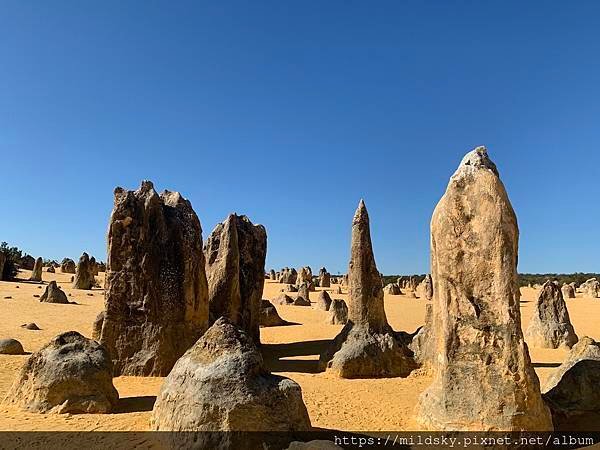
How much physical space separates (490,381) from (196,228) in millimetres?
7545

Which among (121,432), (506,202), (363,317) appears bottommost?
(121,432)

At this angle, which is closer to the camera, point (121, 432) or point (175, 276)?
point (121, 432)

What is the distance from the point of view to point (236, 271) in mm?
Result: 13438

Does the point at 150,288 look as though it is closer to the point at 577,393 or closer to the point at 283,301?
the point at 577,393

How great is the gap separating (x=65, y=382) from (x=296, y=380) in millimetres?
4648

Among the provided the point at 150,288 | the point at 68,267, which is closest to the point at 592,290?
the point at 150,288

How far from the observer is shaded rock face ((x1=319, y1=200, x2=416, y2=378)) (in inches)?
429

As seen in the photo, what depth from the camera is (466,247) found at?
6527 mm

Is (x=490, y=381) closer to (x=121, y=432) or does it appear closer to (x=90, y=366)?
A: (x=121, y=432)

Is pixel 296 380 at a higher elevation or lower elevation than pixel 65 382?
lower

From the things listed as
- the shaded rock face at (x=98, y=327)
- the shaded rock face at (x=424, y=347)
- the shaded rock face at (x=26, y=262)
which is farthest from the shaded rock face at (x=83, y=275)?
the shaded rock face at (x=424, y=347)

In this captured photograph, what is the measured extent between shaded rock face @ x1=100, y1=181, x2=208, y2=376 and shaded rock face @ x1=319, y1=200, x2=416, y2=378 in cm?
318

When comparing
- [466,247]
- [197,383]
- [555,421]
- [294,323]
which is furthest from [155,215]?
[294,323]

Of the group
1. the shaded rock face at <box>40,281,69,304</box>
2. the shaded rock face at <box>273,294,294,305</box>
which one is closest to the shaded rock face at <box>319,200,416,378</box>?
the shaded rock face at <box>40,281,69,304</box>
